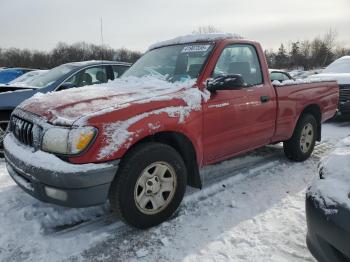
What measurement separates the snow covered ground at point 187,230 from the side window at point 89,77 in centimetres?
248

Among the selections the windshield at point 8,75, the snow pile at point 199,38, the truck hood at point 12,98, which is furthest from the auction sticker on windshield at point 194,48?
the windshield at point 8,75

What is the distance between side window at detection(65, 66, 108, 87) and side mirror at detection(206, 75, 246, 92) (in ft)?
11.3

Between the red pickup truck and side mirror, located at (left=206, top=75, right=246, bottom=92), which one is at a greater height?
side mirror, located at (left=206, top=75, right=246, bottom=92)

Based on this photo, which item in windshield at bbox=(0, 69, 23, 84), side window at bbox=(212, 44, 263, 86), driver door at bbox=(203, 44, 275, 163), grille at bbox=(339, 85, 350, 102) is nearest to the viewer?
driver door at bbox=(203, 44, 275, 163)

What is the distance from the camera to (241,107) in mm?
4273

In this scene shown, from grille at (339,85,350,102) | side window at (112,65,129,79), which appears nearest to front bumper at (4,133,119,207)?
side window at (112,65,129,79)

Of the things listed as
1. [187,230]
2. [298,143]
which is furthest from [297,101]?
[187,230]

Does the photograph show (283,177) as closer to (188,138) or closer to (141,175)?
(188,138)

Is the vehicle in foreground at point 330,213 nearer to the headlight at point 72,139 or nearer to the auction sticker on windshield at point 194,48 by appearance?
the headlight at point 72,139

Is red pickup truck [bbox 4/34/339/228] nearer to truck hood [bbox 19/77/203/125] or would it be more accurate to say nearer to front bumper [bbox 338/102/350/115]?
truck hood [bbox 19/77/203/125]

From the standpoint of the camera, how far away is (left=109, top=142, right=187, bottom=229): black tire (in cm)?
321

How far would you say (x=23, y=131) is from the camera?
3.55m

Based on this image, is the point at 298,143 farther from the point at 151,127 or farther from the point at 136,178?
the point at 136,178

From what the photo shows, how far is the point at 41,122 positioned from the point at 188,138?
138cm
